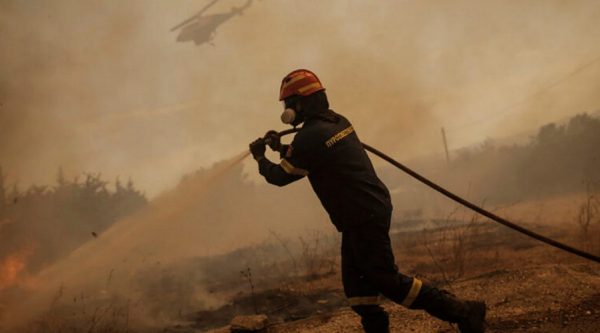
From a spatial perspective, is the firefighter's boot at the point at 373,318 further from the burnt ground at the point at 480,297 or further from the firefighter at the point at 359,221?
the burnt ground at the point at 480,297

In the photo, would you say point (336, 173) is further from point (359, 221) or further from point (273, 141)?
point (273, 141)

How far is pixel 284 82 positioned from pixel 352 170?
93 centimetres

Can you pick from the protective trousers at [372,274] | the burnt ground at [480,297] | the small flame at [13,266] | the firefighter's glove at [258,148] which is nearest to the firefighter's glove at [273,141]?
the firefighter's glove at [258,148]

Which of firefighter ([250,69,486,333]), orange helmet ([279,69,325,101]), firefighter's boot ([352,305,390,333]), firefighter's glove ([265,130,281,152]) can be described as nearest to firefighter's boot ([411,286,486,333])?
firefighter ([250,69,486,333])

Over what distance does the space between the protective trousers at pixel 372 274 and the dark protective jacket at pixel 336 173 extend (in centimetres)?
8

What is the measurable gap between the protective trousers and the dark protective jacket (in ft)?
0.28

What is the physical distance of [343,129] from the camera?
3162 mm

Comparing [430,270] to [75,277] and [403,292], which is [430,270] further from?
[75,277]

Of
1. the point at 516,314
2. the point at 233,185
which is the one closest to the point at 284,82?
the point at 516,314

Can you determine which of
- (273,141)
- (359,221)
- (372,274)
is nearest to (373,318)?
(372,274)

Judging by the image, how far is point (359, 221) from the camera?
2.89 meters

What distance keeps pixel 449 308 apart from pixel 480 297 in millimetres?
2033

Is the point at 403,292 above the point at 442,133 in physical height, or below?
below

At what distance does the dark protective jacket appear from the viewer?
9.66 ft
